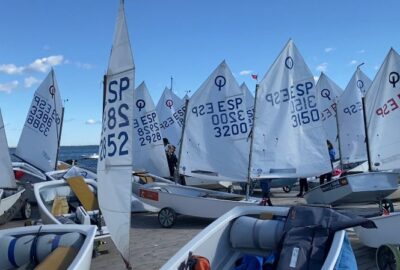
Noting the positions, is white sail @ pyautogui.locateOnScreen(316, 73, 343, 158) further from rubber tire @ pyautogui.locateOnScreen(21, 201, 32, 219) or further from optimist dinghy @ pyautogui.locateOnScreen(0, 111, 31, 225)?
optimist dinghy @ pyautogui.locateOnScreen(0, 111, 31, 225)

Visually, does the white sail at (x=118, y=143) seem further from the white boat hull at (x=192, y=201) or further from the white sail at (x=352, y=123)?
the white sail at (x=352, y=123)

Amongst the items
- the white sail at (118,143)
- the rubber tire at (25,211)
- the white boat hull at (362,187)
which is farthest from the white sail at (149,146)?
the white sail at (118,143)

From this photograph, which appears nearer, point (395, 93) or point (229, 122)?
point (395, 93)

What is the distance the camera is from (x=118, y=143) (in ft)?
17.3

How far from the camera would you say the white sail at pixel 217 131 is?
10.9m

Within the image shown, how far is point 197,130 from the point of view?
36.4 ft

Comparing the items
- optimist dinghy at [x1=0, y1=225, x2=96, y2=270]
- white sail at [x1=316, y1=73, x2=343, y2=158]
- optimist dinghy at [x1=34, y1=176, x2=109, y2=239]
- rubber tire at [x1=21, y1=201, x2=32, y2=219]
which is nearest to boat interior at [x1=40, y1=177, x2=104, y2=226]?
optimist dinghy at [x1=34, y1=176, x2=109, y2=239]

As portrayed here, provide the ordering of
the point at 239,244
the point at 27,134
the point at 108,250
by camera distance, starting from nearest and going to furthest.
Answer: the point at 239,244
the point at 108,250
the point at 27,134

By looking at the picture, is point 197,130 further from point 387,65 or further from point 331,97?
point 331,97

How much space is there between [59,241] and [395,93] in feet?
26.5

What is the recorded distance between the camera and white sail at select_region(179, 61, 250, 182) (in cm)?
1091

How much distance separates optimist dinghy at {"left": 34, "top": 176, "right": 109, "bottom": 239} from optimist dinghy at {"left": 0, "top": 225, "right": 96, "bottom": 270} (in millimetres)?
2372

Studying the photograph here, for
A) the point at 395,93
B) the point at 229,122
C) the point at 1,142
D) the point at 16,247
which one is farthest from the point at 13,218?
the point at 395,93

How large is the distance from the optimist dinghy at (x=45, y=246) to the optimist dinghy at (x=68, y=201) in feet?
7.78
